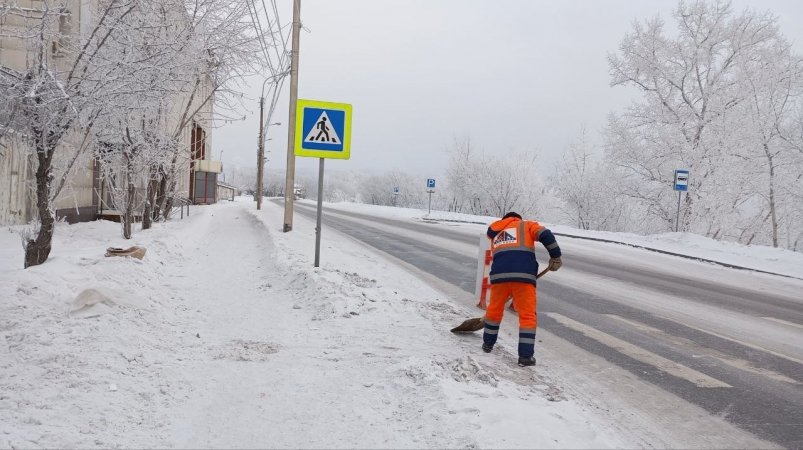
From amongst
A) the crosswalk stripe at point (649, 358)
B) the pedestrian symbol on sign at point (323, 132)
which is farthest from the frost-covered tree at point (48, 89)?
the crosswalk stripe at point (649, 358)

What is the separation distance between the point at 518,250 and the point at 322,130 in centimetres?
443

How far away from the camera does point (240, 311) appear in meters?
6.32

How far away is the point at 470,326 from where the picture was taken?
222 inches

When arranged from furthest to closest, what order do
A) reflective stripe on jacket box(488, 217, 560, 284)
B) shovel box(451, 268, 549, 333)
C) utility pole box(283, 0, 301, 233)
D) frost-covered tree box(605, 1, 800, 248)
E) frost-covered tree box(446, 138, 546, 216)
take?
frost-covered tree box(446, 138, 546, 216) → frost-covered tree box(605, 1, 800, 248) → utility pole box(283, 0, 301, 233) → shovel box(451, 268, 549, 333) → reflective stripe on jacket box(488, 217, 560, 284)

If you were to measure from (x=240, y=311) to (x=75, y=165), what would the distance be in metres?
3.15

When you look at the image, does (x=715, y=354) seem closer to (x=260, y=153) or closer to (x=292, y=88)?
(x=292, y=88)

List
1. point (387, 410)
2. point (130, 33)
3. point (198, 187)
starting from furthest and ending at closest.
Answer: point (198, 187) → point (130, 33) → point (387, 410)

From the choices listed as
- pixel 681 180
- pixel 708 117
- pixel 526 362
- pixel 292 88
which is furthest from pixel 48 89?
pixel 708 117

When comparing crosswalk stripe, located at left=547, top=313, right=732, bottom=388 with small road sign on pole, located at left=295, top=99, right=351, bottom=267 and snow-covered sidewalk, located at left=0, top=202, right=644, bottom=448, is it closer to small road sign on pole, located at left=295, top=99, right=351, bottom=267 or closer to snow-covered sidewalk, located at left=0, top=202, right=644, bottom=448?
snow-covered sidewalk, located at left=0, top=202, right=644, bottom=448

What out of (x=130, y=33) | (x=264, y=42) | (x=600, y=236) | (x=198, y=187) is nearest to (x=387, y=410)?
(x=130, y=33)

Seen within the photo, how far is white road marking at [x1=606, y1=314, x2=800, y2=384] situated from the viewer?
15.8 ft

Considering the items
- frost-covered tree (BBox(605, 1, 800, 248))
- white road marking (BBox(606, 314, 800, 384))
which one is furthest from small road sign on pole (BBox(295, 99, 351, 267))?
frost-covered tree (BBox(605, 1, 800, 248))

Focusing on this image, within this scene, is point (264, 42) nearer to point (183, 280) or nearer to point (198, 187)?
point (183, 280)

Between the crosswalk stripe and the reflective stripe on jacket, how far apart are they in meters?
1.40
